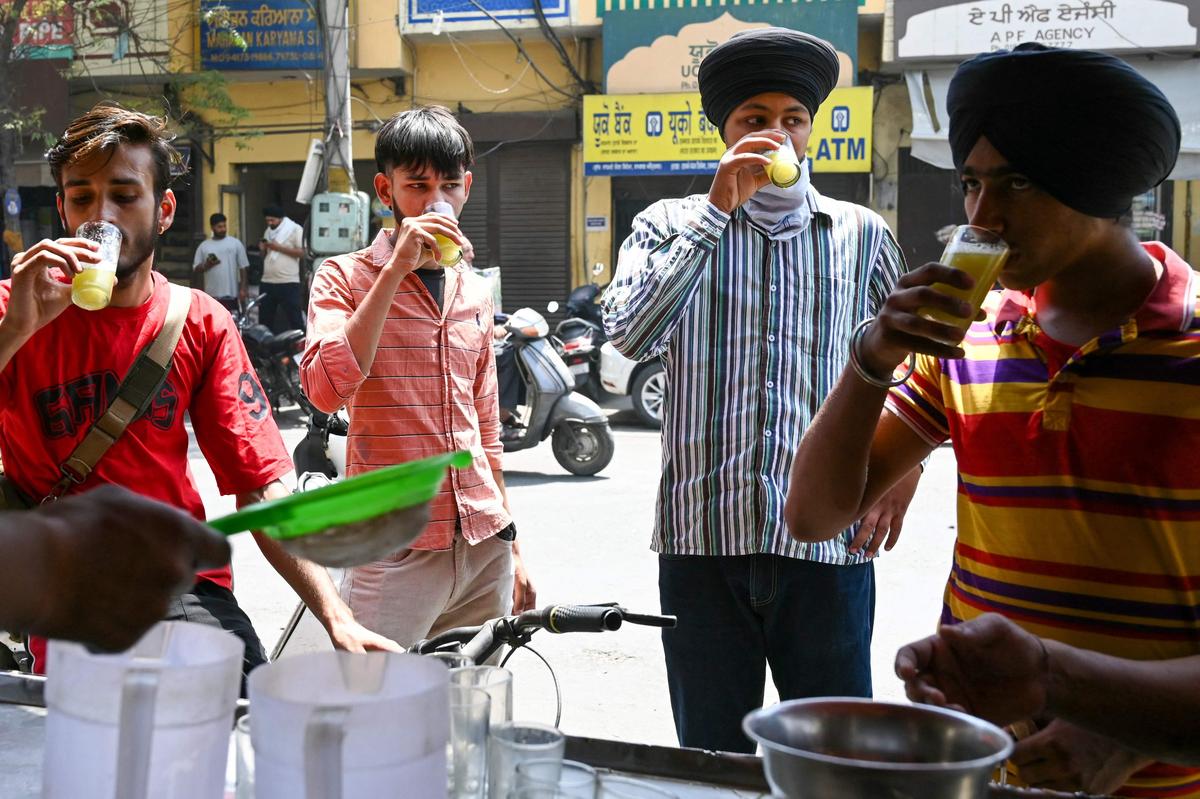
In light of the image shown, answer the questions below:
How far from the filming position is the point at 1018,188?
1760mm

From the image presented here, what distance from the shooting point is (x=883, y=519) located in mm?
2600

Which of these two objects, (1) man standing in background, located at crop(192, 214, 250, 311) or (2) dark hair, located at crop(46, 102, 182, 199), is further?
(1) man standing in background, located at crop(192, 214, 250, 311)

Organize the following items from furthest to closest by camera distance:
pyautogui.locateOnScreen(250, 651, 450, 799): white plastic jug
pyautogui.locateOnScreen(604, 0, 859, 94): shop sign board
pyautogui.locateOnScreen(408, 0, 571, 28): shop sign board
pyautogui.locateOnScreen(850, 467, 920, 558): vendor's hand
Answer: pyautogui.locateOnScreen(408, 0, 571, 28): shop sign board → pyautogui.locateOnScreen(604, 0, 859, 94): shop sign board → pyautogui.locateOnScreen(850, 467, 920, 558): vendor's hand → pyautogui.locateOnScreen(250, 651, 450, 799): white plastic jug

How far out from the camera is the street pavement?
429cm

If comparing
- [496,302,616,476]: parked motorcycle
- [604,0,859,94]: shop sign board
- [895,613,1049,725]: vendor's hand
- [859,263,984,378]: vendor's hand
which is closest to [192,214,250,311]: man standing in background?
[604,0,859,94]: shop sign board

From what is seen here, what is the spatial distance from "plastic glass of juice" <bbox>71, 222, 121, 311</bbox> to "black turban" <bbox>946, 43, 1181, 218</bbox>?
1.85m

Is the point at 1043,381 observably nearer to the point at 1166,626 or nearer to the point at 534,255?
the point at 1166,626

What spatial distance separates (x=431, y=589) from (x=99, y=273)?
3.84ft

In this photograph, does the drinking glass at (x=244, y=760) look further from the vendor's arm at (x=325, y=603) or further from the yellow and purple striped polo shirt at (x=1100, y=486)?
the yellow and purple striped polo shirt at (x=1100, y=486)

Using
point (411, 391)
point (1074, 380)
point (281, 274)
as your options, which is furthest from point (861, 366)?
point (281, 274)

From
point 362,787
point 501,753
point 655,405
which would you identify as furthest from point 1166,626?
point 655,405

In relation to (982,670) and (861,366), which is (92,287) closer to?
(861,366)

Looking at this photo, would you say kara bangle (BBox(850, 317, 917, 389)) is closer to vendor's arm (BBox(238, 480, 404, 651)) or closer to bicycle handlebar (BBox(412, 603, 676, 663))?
bicycle handlebar (BBox(412, 603, 676, 663))

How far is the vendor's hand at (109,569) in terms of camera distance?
1.13m
